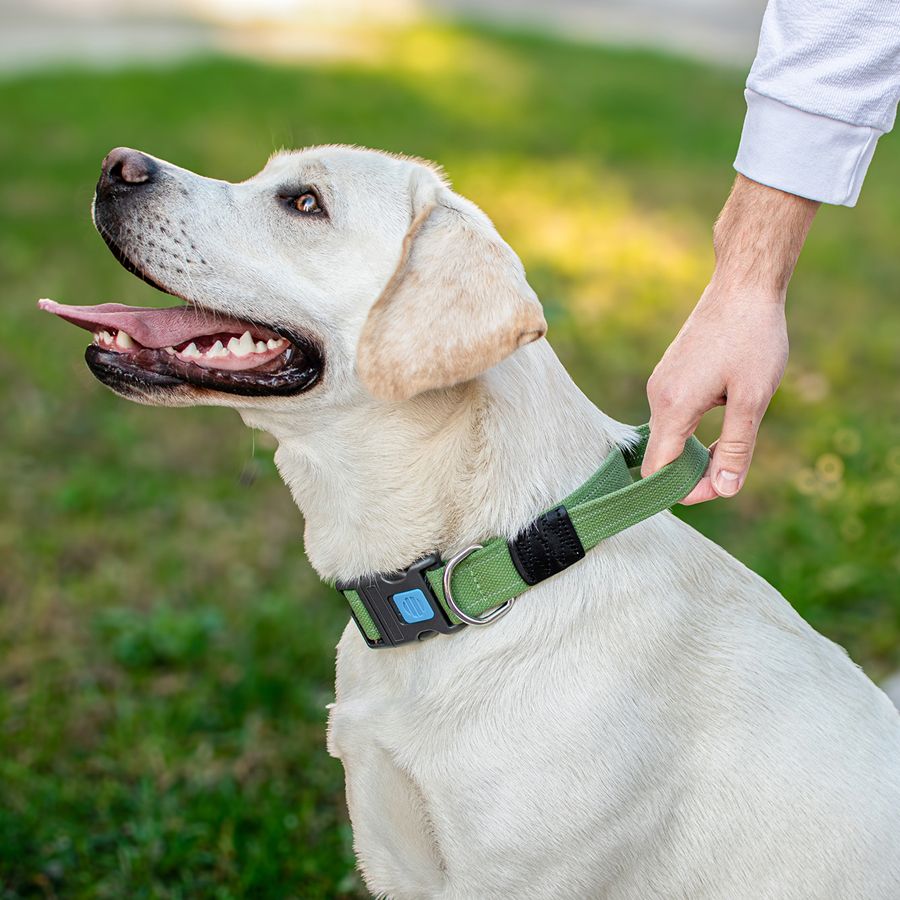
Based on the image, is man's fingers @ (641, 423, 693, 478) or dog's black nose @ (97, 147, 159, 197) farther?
dog's black nose @ (97, 147, 159, 197)

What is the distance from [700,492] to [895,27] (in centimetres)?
90

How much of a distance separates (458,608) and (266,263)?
829mm

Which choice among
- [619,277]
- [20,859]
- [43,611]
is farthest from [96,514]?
[619,277]

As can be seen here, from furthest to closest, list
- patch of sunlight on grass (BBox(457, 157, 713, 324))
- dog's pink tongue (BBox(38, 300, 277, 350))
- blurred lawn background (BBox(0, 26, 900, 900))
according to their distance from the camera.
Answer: patch of sunlight on grass (BBox(457, 157, 713, 324))
blurred lawn background (BBox(0, 26, 900, 900))
dog's pink tongue (BBox(38, 300, 277, 350))

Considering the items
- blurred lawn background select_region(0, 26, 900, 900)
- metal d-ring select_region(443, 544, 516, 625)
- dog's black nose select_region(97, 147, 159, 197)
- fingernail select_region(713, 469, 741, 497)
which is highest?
dog's black nose select_region(97, 147, 159, 197)

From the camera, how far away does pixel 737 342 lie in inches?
66.4

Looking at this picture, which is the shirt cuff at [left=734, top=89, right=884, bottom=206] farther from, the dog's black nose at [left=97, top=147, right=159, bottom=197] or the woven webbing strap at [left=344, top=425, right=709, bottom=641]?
the dog's black nose at [left=97, top=147, right=159, bottom=197]

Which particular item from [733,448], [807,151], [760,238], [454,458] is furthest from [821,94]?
[454,458]

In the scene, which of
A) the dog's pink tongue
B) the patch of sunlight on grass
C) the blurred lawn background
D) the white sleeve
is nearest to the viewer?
the white sleeve

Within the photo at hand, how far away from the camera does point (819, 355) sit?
18.0 ft

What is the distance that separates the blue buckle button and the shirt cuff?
1019 millimetres

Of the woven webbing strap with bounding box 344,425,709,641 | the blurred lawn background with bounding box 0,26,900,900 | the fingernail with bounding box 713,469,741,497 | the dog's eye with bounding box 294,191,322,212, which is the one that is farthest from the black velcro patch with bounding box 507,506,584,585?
the blurred lawn background with bounding box 0,26,900,900

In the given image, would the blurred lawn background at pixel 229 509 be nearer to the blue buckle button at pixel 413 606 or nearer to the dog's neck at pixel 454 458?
the dog's neck at pixel 454 458

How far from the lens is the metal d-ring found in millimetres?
1784
